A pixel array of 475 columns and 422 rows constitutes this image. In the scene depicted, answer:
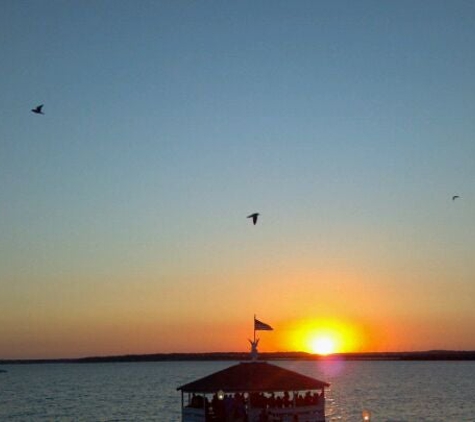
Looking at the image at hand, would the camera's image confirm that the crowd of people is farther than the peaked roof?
Yes

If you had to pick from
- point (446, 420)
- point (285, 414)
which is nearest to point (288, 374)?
point (285, 414)

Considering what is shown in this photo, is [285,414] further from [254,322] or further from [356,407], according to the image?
[356,407]

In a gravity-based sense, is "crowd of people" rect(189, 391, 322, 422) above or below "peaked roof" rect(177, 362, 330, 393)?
below

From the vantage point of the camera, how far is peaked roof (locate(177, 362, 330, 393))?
28.3 m

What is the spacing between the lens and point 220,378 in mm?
29016

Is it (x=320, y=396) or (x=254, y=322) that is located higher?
(x=254, y=322)

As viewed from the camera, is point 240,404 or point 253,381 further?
point 240,404

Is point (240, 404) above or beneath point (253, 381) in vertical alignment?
beneath

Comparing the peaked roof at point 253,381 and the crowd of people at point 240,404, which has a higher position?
the peaked roof at point 253,381

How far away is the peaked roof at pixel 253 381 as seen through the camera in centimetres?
2834

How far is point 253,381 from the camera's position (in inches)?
1125

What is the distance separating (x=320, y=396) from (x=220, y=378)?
390cm

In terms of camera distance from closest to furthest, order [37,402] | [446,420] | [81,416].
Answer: [446,420], [81,416], [37,402]

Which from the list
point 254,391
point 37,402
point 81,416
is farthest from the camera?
point 37,402
